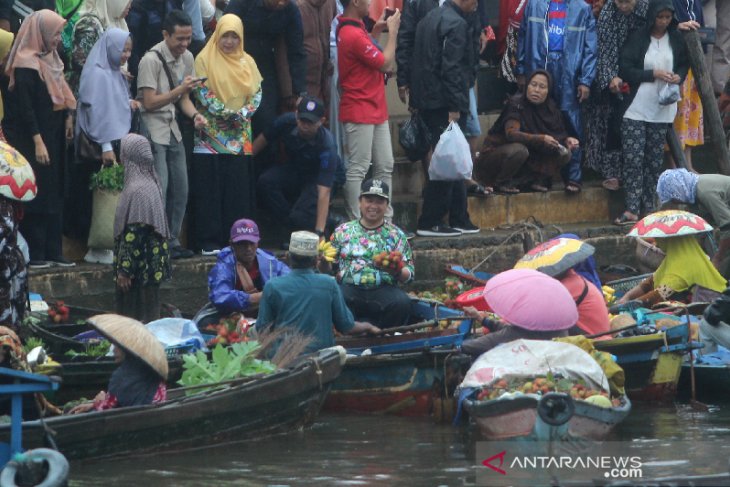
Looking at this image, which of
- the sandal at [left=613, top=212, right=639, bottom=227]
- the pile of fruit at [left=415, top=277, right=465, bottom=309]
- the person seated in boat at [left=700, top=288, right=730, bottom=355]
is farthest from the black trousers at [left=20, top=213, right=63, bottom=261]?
the sandal at [left=613, top=212, right=639, bottom=227]

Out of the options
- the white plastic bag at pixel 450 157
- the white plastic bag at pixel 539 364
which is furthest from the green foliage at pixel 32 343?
the white plastic bag at pixel 450 157

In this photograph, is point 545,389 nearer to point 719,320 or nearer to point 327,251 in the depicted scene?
point 719,320

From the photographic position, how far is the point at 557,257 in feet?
43.9

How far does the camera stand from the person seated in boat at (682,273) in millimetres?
15055

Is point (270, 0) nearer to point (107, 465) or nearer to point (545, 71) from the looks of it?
point (545, 71)

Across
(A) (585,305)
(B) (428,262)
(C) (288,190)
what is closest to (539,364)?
(A) (585,305)

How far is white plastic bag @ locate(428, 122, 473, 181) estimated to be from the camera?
54.5ft

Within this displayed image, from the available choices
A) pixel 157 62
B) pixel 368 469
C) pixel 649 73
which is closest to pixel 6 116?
pixel 157 62

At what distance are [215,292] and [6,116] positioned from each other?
96.5 inches

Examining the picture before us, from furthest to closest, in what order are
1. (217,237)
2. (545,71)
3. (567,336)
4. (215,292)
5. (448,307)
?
(545,71), (217,237), (448,307), (215,292), (567,336)

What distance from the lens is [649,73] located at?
59.5 ft

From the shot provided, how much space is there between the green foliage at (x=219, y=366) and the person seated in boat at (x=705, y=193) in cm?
546

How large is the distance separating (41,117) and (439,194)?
14.5 ft

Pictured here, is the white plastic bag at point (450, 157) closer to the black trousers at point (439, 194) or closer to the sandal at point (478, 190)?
the black trousers at point (439, 194)
